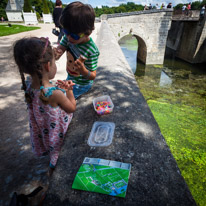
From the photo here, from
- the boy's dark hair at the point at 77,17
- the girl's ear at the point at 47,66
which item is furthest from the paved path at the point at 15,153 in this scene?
the boy's dark hair at the point at 77,17

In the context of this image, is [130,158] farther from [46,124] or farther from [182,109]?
[182,109]

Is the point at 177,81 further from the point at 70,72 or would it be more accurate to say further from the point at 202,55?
the point at 70,72

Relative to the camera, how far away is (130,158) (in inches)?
45.3

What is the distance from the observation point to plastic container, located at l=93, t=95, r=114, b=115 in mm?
1686

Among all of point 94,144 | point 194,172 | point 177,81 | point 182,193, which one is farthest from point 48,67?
point 177,81

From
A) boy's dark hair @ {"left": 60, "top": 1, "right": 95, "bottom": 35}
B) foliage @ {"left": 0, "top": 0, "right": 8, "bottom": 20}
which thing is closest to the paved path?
boy's dark hair @ {"left": 60, "top": 1, "right": 95, "bottom": 35}

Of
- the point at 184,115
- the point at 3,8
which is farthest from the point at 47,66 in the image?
the point at 3,8

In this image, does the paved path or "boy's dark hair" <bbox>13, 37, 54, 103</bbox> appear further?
the paved path

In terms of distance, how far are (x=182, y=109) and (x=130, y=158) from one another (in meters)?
7.67

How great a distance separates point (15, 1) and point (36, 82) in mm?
49996

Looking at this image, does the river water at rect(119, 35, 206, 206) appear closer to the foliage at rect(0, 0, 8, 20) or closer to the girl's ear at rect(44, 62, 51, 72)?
the girl's ear at rect(44, 62, 51, 72)

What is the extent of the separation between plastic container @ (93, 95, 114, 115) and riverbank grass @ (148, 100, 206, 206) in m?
3.09

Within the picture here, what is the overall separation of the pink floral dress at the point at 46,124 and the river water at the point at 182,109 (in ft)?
11.4

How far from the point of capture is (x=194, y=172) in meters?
3.93
